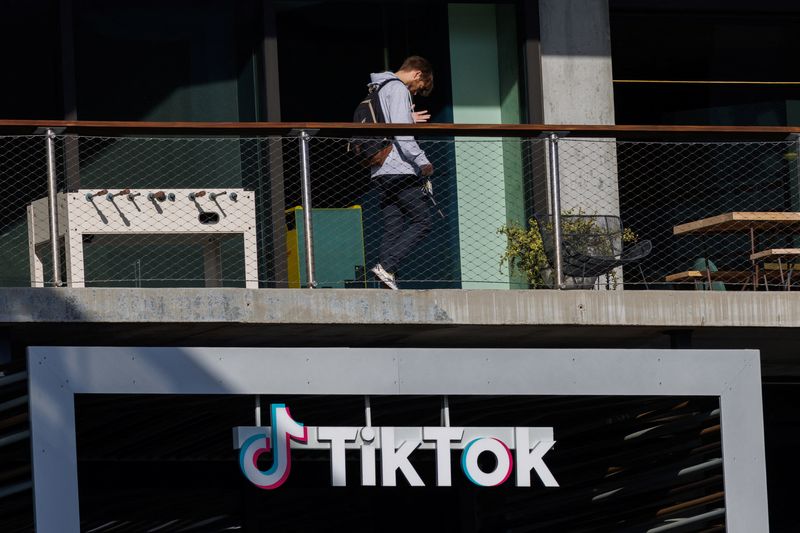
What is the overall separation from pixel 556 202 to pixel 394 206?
1.13 meters

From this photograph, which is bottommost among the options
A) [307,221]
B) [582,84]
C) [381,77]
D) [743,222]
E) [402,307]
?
[402,307]

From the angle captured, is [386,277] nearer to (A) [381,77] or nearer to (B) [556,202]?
(B) [556,202]

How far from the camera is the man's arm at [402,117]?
1332 centimetres

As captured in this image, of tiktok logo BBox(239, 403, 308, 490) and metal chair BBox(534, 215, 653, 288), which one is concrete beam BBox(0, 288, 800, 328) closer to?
metal chair BBox(534, 215, 653, 288)

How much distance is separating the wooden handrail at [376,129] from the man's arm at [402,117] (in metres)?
0.09

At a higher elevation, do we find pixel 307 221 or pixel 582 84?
pixel 582 84

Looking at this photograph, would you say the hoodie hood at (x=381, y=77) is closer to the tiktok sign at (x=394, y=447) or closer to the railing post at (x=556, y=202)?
the railing post at (x=556, y=202)

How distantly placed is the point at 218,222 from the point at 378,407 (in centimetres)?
176

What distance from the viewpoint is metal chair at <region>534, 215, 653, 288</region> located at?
13.7 metres

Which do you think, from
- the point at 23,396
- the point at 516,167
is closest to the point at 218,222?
the point at 23,396

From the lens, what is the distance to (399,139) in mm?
13352

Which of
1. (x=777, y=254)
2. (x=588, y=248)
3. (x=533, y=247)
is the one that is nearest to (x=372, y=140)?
(x=533, y=247)

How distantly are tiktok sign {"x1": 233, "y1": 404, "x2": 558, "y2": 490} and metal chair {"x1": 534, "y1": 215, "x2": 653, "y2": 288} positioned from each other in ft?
3.98

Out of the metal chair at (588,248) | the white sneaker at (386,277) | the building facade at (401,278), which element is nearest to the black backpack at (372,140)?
the building facade at (401,278)
